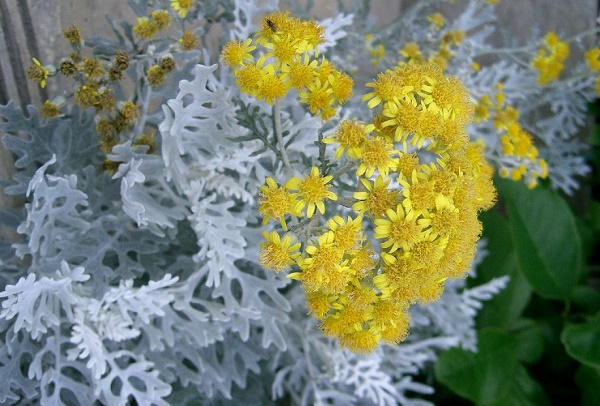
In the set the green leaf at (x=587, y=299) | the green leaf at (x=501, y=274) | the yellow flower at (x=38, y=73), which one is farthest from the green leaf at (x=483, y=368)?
the yellow flower at (x=38, y=73)

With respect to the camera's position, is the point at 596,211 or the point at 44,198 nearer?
the point at 44,198

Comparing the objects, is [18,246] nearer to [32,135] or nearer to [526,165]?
[32,135]

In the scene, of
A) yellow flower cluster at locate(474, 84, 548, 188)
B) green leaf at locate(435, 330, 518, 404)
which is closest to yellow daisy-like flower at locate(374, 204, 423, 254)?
yellow flower cluster at locate(474, 84, 548, 188)

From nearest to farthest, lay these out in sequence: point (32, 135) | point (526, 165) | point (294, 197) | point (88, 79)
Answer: point (294, 197)
point (88, 79)
point (32, 135)
point (526, 165)

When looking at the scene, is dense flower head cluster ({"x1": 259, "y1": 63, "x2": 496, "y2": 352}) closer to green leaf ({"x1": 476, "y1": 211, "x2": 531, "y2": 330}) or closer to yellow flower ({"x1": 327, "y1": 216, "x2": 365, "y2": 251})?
yellow flower ({"x1": 327, "y1": 216, "x2": 365, "y2": 251})

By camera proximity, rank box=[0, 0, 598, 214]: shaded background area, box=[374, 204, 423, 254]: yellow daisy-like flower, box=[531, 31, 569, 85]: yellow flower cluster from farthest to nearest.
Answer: box=[531, 31, 569, 85]: yellow flower cluster < box=[0, 0, 598, 214]: shaded background area < box=[374, 204, 423, 254]: yellow daisy-like flower

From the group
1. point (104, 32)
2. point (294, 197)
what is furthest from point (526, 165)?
point (104, 32)
